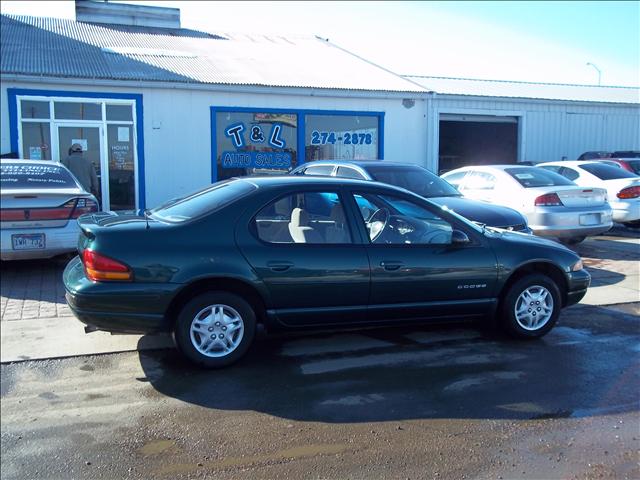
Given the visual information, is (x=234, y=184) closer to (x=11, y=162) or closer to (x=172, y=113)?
(x=11, y=162)

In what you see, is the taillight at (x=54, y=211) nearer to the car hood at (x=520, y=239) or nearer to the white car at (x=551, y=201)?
the car hood at (x=520, y=239)

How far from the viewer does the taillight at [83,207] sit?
23.9 feet

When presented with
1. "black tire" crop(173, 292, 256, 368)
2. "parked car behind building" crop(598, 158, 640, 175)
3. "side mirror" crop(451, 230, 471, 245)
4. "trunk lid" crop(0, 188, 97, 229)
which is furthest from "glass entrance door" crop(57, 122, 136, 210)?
"parked car behind building" crop(598, 158, 640, 175)

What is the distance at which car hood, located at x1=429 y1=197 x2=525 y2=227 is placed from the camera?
830 centimetres

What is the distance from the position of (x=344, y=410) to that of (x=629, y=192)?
10.3 metres

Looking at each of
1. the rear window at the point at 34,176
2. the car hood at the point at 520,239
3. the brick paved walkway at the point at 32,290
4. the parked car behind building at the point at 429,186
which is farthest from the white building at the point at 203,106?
the car hood at the point at 520,239

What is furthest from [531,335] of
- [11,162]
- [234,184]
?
[11,162]

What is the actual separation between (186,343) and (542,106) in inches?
650

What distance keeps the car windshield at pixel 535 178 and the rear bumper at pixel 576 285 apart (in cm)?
466

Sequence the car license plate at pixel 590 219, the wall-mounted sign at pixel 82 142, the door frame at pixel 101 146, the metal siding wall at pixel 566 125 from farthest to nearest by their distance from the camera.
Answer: the metal siding wall at pixel 566 125 → the wall-mounted sign at pixel 82 142 → the door frame at pixel 101 146 → the car license plate at pixel 590 219

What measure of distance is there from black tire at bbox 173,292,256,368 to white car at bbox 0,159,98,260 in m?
2.43

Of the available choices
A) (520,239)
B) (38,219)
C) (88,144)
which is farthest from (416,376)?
(88,144)

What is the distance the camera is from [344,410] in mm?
4211

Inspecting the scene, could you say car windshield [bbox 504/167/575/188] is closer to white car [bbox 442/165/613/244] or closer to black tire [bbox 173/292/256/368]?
white car [bbox 442/165/613/244]
